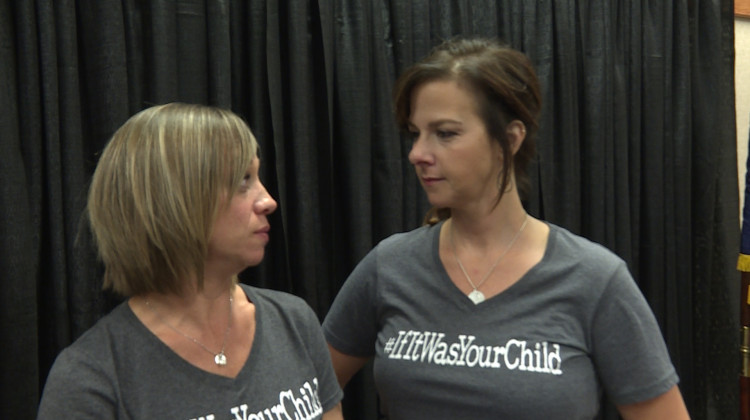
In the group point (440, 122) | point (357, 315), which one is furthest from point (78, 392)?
point (440, 122)

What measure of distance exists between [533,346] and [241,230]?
0.59 metres

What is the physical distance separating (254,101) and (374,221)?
0.50 meters

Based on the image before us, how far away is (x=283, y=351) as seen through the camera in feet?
4.52

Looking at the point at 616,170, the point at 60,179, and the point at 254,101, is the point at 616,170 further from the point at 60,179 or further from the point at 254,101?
the point at 60,179

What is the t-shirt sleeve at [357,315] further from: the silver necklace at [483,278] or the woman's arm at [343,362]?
the silver necklace at [483,278]

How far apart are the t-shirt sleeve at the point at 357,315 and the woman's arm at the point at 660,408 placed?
0.54 m

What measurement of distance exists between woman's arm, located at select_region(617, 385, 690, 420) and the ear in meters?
0.54

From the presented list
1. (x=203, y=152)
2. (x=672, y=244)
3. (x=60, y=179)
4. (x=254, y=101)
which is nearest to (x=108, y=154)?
(x=203, y=152)

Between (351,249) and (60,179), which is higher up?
(60,179)

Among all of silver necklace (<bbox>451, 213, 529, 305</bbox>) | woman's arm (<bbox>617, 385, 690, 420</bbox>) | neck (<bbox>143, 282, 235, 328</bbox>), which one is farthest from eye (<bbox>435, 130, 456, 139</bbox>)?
woman's arm (<bbox>617, 385, 690, 420</bbox>)

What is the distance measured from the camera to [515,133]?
1.54 m

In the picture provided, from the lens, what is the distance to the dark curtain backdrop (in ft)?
5.70

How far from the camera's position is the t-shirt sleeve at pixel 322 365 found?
4.70 ft

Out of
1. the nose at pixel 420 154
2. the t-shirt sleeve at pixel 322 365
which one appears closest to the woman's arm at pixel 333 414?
the t-shirt sleeve at pixel 322 365
